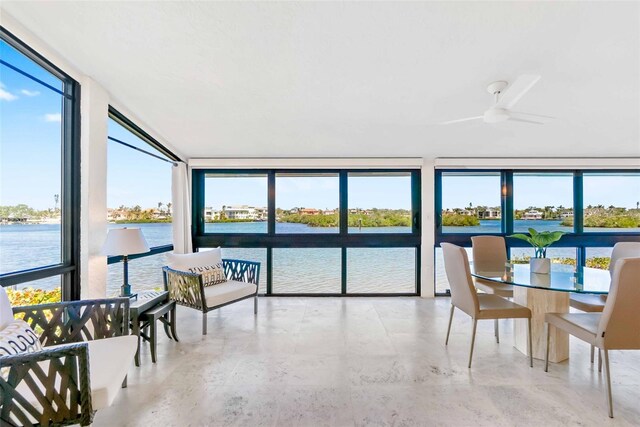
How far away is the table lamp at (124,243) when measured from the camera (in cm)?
232

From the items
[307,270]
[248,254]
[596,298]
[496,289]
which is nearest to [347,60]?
[496,289]

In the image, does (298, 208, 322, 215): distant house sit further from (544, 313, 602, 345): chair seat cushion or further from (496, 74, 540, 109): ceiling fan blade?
(544, 313, 602, 345): chair seat cushion

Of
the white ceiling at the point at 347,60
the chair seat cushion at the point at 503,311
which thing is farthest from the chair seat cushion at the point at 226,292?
the chair seat cushion at the point at 503,311

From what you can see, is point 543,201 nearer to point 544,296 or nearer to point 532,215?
point 532,215

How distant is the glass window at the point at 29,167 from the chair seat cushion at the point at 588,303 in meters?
4.40

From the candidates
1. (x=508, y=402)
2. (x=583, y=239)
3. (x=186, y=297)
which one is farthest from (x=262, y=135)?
(x=583, y=239)

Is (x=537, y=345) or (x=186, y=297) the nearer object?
(x=537, y=345)

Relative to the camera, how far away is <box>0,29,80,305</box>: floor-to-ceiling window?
1.84 m

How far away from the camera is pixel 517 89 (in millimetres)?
1907

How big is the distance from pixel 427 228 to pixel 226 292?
3.05 meters

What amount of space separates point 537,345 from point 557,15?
Answer: 2.49m

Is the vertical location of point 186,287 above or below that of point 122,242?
below

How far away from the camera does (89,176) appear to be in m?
2.28

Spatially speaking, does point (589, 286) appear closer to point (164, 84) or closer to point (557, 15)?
point (557, 15)
